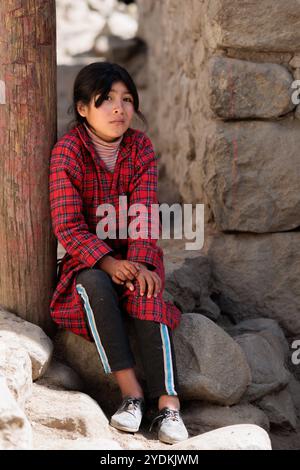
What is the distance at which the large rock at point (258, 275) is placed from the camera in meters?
3.69

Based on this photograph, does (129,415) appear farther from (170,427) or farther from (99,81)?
(99,81)

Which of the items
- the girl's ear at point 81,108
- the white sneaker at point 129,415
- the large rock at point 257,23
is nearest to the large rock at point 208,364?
the white sneaker at point 129,415

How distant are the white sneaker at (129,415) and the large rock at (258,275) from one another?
3.33 ft

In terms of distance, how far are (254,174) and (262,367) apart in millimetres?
871

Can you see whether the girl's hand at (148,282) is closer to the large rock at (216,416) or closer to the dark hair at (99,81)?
the large rock at (216,416)

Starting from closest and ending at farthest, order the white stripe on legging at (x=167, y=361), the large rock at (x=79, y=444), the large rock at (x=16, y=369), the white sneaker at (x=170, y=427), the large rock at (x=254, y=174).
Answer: the large rock at (x=79, y=444)
the large rock at (x=16, y=369)
the white sneaker at (x=170, y=427)
the white stripe on legging at (x=167, y=361)
the large rock at (x=254, y=174)

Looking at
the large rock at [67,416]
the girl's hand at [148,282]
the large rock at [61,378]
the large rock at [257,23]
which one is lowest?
the large rock at [67,416]

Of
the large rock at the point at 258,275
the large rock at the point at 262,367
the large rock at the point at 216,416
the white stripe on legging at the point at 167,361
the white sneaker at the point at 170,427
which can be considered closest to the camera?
the white sneaker at the point at 170,427

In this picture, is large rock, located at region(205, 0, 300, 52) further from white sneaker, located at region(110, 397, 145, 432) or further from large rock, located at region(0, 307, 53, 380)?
white sneaker, located at region(110, 397, 145, 432)

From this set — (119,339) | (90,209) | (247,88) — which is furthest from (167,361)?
(247,88)

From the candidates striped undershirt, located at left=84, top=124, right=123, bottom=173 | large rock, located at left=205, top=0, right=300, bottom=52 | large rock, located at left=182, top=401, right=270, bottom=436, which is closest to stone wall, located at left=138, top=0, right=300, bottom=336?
large rock, located at left=205, top=0, right=300, bottom=52

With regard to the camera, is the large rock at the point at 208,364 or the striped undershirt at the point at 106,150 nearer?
the large rock at the point at 208,364

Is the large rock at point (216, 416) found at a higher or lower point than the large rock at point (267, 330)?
lower

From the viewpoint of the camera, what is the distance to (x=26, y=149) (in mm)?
2977
